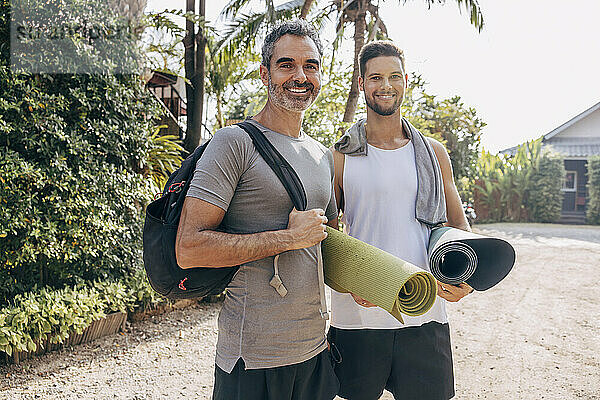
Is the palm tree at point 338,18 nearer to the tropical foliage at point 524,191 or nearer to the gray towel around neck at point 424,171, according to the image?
the gray towel around neck at point 424,171

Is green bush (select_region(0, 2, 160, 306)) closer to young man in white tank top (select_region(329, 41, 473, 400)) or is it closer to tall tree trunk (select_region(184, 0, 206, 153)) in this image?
tall tree trunk (select_region(184, 0, 206, 153))

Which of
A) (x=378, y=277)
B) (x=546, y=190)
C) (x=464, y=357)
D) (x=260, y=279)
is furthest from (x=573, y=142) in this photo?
(x=260, y=279)

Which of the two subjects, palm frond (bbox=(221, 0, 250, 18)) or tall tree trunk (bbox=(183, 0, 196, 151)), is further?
palm frond (bbox=(221, 0, 250, 18))

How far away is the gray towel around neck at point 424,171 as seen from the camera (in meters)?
2.25

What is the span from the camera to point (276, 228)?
68.1 inches

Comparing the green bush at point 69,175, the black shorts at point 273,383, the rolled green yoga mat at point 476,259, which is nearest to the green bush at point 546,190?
the green bush at point 69,175

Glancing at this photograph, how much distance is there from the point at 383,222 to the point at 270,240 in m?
0.82

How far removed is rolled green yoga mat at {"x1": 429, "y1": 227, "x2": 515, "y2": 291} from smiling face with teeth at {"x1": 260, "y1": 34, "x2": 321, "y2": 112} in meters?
0.79

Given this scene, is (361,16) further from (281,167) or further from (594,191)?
(594,191)

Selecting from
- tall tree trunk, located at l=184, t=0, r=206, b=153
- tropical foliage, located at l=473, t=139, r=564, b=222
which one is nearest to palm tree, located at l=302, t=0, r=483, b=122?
tall tree trunk, located at l=184, t=0, r=206, b=153

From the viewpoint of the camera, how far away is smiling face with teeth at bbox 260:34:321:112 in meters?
1.83

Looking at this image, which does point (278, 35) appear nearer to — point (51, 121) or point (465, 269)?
point (465, 269)

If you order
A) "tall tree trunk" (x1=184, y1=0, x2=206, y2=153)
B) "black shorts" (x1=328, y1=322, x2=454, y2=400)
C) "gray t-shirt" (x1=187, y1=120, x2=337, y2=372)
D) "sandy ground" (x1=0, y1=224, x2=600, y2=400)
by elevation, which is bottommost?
"sandy ground" (x1=0, y1=224, x2=600, y2=400)

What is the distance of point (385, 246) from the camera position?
2.26 m
